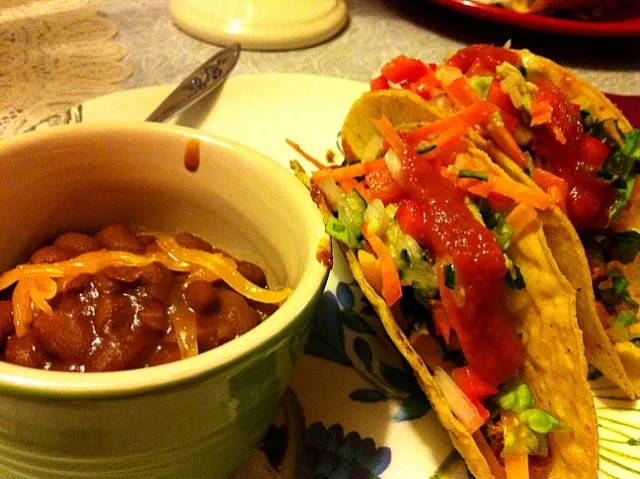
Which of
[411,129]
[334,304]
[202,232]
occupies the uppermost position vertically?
[411,129]

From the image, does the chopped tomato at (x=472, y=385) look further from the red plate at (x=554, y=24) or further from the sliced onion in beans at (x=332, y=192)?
the red plate at (x=554, y=24)

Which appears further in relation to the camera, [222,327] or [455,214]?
[455,214]

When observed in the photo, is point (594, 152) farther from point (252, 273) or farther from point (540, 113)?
point (252, 273)

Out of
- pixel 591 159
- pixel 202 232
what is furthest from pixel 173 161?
pixel 591 159

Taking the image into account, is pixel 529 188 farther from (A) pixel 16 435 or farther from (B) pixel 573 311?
(A) pixel 16 435

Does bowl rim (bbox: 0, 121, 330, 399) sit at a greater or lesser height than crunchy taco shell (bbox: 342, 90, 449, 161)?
greater

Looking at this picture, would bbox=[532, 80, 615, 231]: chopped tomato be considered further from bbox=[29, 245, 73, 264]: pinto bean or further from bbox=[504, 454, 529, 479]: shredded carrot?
bbox=[29, 245, 73, 264]: pinto bean

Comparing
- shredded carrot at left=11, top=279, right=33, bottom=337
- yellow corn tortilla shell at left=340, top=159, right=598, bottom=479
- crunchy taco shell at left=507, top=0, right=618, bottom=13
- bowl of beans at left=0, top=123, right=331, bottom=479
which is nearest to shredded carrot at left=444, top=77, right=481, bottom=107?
yellow corn tortilla shell at left=340, top=159, right=598, bottom=479
